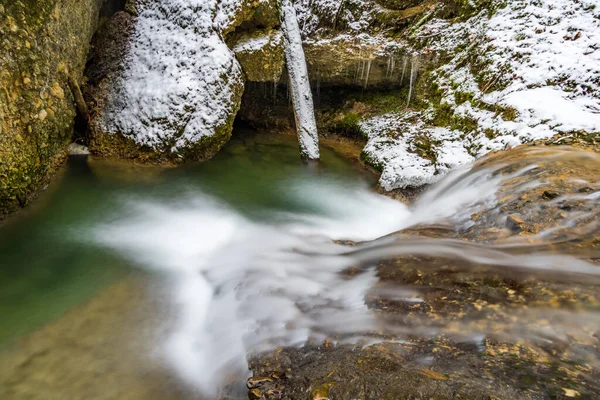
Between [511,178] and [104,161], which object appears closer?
[511,178]

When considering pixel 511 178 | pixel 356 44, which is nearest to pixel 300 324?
pixel 511 178

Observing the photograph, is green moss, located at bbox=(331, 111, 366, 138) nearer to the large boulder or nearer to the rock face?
the large boulder

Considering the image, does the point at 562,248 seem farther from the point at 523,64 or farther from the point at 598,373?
the point at 523,64

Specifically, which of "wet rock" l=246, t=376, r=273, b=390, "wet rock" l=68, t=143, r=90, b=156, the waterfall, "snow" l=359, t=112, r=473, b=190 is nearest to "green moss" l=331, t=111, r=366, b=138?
"snow" l=359, t=112, r=473, b=190

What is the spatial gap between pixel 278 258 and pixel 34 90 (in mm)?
3384

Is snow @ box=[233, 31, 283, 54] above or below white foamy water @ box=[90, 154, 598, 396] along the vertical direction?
above

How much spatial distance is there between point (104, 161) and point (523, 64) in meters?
6.21

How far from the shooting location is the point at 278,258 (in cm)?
359

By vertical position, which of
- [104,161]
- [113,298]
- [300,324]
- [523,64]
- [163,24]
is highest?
[163,24]

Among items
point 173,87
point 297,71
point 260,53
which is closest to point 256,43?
point 260,53

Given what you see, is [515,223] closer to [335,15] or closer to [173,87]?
[173,87]

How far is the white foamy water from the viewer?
95.5 inches

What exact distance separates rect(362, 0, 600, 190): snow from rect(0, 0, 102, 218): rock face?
444 cm

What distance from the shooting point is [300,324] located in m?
2.47
